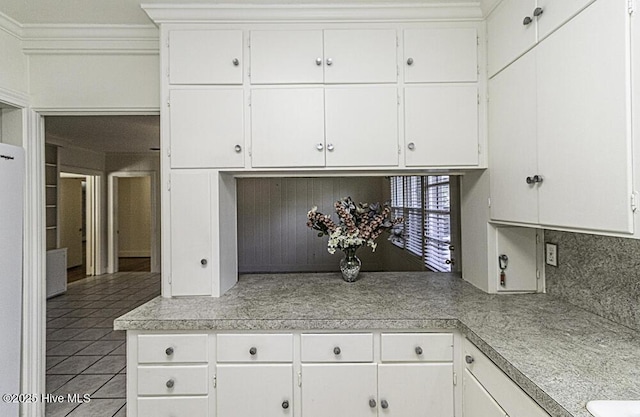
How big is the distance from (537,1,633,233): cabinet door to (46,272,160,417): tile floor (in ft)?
Result: 9.82

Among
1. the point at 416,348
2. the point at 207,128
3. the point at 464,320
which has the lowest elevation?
the point at 416,348

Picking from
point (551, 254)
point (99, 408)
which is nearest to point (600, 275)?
point (551, 254)

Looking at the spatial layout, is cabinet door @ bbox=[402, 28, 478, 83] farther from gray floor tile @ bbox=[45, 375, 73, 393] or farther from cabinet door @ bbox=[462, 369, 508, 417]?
gray floor tile @ bbox=[45, 375, 73, 393]

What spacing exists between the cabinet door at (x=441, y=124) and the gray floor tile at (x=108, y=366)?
10.1 ft

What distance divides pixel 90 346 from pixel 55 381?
28.6 inches

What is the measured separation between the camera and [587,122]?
125 centimetres

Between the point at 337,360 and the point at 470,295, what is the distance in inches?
34.2

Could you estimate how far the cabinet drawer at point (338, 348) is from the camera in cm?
168

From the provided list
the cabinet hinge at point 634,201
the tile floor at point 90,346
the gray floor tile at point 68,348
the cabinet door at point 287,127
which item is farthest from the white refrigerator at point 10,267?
the cabinet hinge at point 634,201

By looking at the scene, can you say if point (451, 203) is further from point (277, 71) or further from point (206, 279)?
point (206, 279)

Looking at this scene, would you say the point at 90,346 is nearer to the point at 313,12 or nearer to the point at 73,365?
the point at 73,365

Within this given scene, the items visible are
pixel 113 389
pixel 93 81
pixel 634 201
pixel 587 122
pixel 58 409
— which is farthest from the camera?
pixel 113 389

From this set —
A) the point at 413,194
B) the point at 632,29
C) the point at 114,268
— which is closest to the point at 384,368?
the point at 632,29

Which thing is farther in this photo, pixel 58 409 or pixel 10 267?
pixel 58 409
